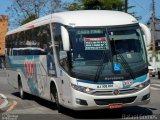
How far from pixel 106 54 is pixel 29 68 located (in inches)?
234

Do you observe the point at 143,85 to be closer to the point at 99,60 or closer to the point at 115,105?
the point at 115,105

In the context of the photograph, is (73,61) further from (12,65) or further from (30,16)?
(30,16)

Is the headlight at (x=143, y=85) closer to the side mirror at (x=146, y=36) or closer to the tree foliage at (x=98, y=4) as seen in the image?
the side mirror at (x=146, y=36)

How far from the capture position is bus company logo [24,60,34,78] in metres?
17.6

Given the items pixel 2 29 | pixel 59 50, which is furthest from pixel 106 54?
pixel 2 29

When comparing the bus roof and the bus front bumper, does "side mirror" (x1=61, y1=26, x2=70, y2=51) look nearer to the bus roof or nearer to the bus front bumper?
the bus roof

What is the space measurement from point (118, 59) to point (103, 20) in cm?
124

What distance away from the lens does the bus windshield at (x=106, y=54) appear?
12.5 metres

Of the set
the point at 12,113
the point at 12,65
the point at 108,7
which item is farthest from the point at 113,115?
the point at 108,7

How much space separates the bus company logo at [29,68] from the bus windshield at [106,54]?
5.03 meters

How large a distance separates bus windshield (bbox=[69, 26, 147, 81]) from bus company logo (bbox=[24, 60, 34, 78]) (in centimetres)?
503

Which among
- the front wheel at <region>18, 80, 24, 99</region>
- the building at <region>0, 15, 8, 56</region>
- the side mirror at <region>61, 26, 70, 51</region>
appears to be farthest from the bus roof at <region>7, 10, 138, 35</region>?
the building at <region>0, 15, 8, 56</region>

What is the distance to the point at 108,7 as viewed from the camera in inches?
1882

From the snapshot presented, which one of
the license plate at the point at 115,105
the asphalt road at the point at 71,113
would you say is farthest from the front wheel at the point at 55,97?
the license plate at the point at 115,105
